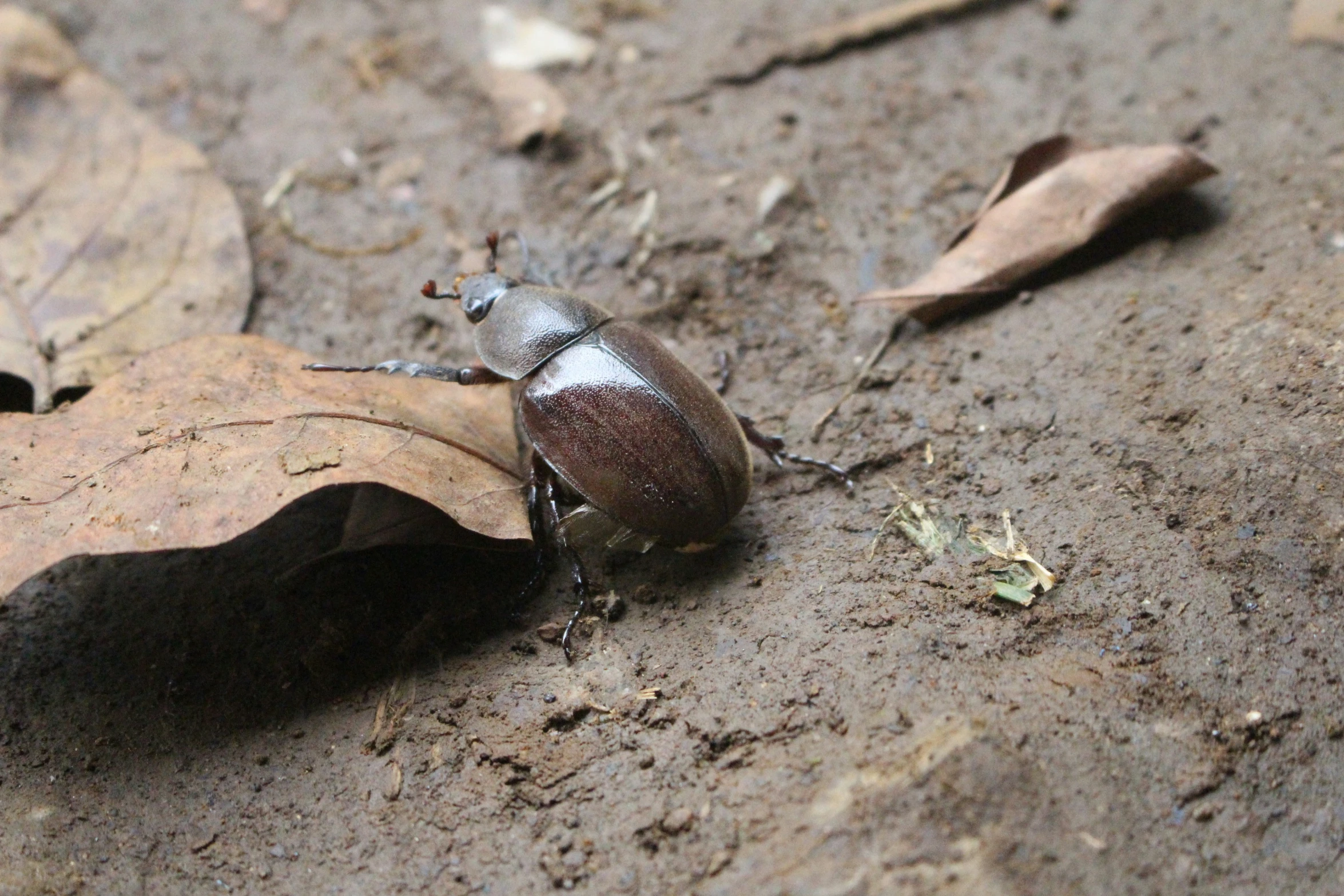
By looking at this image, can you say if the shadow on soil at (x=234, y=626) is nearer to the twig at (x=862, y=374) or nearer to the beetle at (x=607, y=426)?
the beetle at (x=607, y=426)

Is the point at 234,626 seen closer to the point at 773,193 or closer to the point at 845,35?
the point at 773,193

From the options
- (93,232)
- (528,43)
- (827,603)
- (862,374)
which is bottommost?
(827,603)

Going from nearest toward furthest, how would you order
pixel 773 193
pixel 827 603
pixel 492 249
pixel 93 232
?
pixel 827 603 → pixel 492 249 → pixel 93 232 → pixel 773 193

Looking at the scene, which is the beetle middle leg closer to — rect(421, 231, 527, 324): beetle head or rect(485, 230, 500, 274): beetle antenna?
rect(421, 231, 527, 324): beetle head

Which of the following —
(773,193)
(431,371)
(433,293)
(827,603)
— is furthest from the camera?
(773,193)

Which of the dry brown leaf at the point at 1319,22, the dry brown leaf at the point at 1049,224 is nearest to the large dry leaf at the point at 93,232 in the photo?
the dry brown leaf at the point at 1049,224

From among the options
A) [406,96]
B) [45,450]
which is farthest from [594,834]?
[406,96]

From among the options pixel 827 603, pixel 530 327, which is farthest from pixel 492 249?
pixel 827 603

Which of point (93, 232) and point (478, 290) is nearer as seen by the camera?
point (478, 290)
